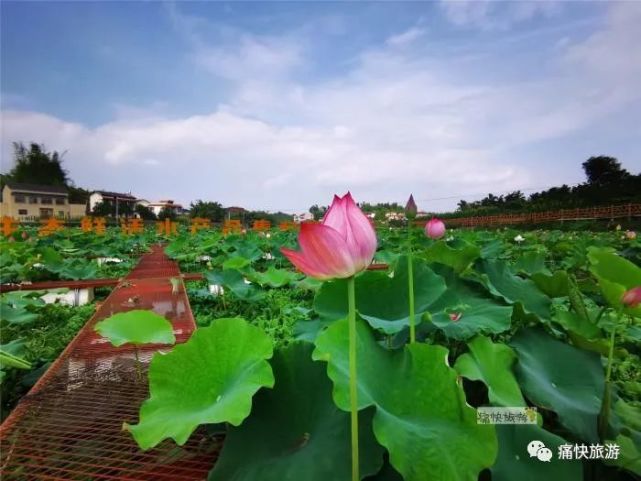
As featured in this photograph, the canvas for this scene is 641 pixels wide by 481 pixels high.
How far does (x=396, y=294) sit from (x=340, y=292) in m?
0.14

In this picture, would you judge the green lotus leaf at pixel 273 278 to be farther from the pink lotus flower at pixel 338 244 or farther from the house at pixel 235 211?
the house at pixel 235 211

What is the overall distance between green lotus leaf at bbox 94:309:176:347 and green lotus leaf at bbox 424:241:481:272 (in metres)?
0.86

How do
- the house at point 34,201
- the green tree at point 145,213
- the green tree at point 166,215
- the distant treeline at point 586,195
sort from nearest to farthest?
the distant treeline at point 586,195, the green tree at point 166,215, the house at point 34,201, the green tree at point 145,213

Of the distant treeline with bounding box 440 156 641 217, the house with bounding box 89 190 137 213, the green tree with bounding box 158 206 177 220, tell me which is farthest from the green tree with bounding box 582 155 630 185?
the house with bounding box 89 190 137 213

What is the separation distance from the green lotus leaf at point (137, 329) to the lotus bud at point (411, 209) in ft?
2.37

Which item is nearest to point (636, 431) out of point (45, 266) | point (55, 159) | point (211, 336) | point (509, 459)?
point (509, 459)

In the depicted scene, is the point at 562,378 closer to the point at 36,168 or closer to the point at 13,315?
the point at 13,315

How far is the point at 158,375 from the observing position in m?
0.72

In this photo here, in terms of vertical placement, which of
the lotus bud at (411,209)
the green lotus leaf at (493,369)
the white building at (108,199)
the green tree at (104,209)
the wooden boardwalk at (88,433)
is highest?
the white building at (108,199)

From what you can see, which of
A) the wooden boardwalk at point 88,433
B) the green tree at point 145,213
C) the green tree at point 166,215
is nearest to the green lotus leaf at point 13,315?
the wooden boardwalk at point 88,433

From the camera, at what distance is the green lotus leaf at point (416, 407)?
0.50m

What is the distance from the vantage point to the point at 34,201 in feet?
101

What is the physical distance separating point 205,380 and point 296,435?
0.67 feet

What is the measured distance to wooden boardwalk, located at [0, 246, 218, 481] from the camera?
27.3 inches
